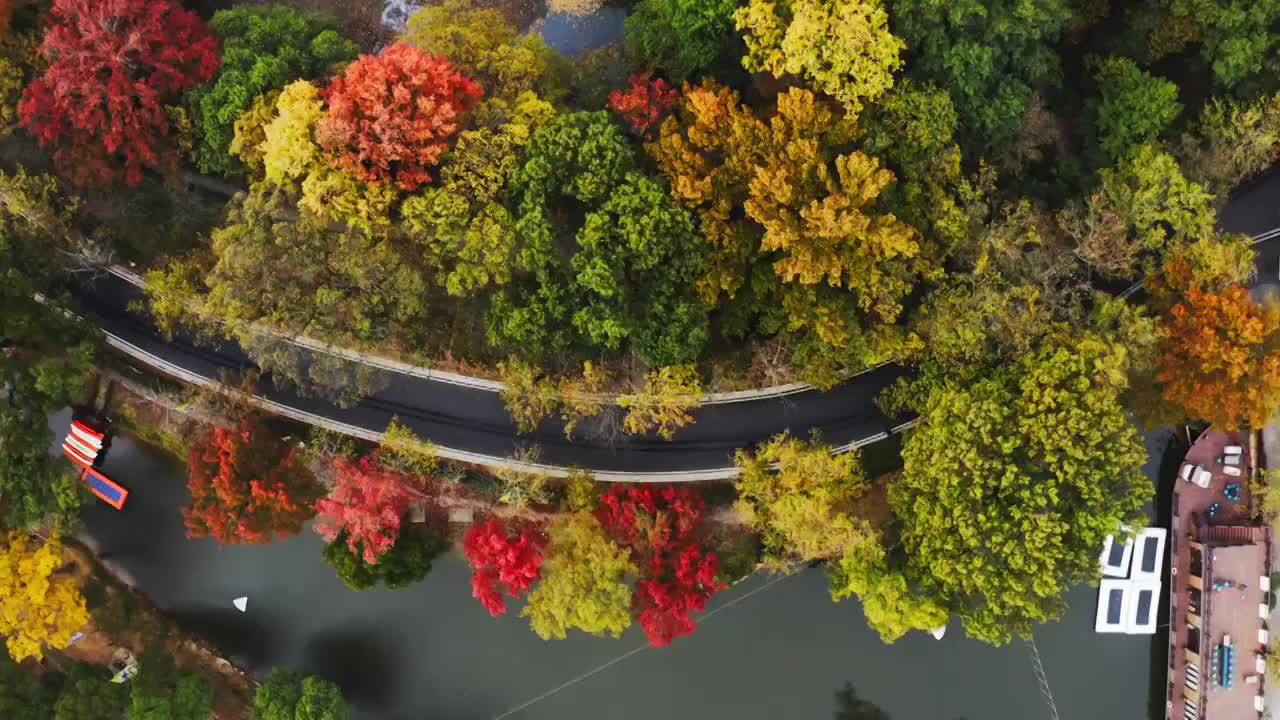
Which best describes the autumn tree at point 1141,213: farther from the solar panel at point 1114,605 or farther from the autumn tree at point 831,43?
the solar panel at point 1114,605

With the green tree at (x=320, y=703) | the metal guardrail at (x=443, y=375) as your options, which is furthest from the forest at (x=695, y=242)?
the green tree at (x=320, y=703)

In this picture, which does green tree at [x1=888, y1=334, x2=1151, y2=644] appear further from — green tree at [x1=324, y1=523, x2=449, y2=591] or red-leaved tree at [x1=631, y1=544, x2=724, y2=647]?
green tree at [x1=324, y1=523, x2=449, y2=591]

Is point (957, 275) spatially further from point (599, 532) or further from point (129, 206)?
point (129, 206)

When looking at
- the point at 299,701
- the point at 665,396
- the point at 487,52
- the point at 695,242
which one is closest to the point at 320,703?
the point at 299,701

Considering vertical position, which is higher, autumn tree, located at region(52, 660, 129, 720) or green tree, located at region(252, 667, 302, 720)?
green tree, located at region(252, 667, 302, 720)

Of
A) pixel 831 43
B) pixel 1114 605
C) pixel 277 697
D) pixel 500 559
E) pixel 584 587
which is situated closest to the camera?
pixel 831 43

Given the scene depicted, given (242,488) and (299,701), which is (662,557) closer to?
(242,488)

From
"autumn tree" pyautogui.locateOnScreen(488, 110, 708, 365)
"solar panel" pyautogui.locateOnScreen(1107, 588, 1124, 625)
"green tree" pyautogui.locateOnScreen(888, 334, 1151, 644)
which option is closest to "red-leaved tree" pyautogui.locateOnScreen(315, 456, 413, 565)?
A: "autumn tree" pyautogui.locateOnScreen(488, 110, 708, 365)
